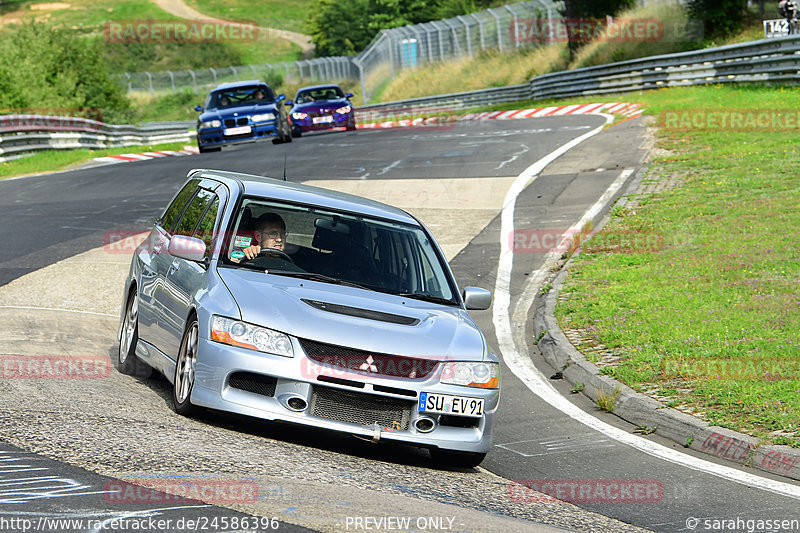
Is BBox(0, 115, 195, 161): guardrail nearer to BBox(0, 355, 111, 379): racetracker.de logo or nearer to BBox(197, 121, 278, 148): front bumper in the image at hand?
BBox(197, 121, 278, 148): front bumper

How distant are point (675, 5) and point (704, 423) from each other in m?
40.5

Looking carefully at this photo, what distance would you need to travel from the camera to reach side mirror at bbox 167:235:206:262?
7.29 m

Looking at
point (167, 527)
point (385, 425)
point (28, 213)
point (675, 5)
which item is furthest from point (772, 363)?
point (675, 5)

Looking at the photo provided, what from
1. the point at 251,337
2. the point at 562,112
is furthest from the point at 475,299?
Answer: the point at 562,112

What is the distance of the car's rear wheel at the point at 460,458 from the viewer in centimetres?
688

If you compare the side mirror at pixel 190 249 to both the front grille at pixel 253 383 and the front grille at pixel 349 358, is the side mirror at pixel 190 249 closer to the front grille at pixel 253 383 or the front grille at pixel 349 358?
the front grille at pixel 253 383

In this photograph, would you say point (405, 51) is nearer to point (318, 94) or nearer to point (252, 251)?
point (318, 94)

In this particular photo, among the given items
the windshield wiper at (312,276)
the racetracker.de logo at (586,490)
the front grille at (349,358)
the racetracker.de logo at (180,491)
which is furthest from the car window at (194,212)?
the racetracker.de logo at (180,491)

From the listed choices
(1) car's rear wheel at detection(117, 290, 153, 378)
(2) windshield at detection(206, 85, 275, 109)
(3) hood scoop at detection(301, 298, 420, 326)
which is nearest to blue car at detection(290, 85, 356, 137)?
(2) windshield at detection(206, 85, 275, 109)

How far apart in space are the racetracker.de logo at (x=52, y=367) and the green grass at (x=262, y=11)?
122233 mm

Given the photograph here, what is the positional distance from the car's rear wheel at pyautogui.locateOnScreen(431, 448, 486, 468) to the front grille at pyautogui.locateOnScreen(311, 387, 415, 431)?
1.52 feet

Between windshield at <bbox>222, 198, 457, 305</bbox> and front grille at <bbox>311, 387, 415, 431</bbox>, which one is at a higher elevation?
windshield at <bbox>222, 198, 457, 305</bbox>

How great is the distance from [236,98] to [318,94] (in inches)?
265

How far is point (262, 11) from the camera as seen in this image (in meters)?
139
